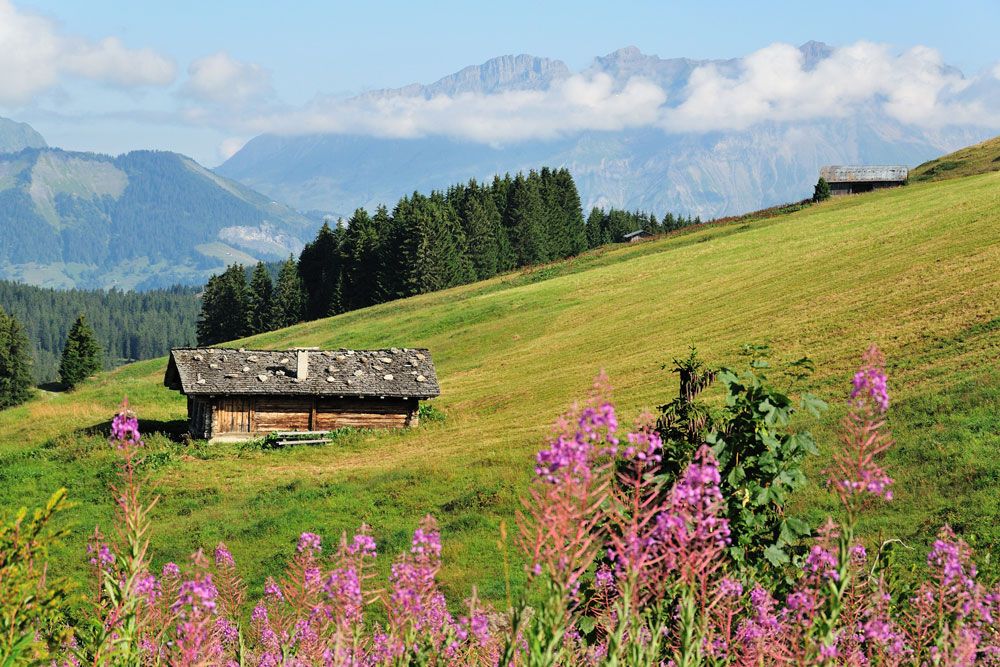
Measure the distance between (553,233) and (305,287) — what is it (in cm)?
3611

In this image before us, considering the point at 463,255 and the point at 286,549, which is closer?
the point at 286,549

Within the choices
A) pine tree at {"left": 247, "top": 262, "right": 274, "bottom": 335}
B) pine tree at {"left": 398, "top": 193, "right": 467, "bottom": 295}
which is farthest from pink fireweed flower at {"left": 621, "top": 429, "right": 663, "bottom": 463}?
pine tree at {"left": 247, "top": 262, "right": 274, "bottom": 335}

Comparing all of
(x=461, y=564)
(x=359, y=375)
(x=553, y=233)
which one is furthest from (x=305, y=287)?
(x=461, y=564)

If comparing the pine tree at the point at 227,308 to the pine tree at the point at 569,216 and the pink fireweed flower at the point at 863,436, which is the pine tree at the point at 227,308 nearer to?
the pine tree at the point at 569,216

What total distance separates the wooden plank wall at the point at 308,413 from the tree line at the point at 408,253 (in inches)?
2694

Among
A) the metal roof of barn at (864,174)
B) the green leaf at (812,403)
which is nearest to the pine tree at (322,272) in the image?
the metal roof of barn at (864,174)

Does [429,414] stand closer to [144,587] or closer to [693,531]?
[144,587]

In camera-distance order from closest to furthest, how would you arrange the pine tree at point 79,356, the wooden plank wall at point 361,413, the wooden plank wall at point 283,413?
1. the wooden plank wall at point 283,413
2. the wooden plank wall at point 361,413
3. the pine tree at point 79,356

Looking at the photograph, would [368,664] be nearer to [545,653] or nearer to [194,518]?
[545,653]

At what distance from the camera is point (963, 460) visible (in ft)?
80.6

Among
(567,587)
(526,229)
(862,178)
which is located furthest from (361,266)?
(567,587)

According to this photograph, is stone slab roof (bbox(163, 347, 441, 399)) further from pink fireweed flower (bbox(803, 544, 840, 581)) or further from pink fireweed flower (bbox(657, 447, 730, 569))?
pink fireweed flower (bbox(657, 447, 730, 569))

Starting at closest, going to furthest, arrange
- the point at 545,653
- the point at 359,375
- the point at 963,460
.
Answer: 1. the point at 545,653
2. the point at 963,460
3. the point at 359,375

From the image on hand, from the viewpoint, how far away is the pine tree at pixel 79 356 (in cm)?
10894
